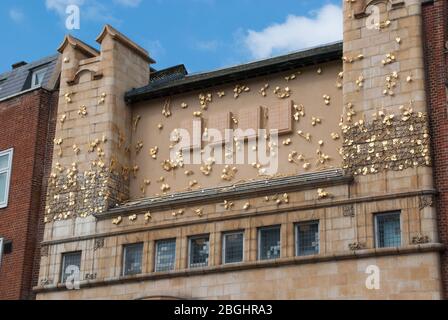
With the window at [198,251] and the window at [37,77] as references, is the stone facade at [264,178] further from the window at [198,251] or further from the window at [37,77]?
the window at [37,77]

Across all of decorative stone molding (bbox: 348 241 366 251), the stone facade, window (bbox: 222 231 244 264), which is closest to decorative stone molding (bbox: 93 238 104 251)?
the stone facade

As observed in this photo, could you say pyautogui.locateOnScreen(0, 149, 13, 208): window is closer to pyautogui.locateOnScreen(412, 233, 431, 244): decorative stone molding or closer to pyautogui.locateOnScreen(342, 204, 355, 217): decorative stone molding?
pyautogui.locateOnScreen(342, 204, 355, 217): decorative stone molding

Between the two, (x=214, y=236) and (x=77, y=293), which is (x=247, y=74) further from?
(x=77, y=293)

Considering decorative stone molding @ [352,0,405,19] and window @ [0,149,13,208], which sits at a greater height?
decorative stone molding @ [352,0,405,19]

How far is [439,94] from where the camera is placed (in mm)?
27844

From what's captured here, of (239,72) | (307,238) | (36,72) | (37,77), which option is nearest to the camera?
(307,238)

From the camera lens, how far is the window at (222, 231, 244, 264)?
29266 mm

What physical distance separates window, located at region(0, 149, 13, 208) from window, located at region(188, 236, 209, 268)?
836 cm

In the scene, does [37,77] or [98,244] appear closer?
[98,244]

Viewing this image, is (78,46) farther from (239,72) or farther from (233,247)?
(233,247)

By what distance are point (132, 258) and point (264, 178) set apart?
4.97 m

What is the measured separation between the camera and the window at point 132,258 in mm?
30844

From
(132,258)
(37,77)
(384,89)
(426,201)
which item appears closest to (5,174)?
(37,77)

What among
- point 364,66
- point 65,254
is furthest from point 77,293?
point 364,66
